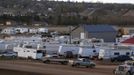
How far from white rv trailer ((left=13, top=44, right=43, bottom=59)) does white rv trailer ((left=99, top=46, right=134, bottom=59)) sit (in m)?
6.72

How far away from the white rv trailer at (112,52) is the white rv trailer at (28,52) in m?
6.72

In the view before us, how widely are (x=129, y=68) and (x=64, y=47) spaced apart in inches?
828

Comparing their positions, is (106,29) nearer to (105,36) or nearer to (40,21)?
(105,36)

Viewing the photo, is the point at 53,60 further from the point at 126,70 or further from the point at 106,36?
the point at 106,36

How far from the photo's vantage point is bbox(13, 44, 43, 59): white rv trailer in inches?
1913

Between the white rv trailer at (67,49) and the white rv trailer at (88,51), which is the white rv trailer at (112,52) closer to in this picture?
the white rv trailer at (88,51)

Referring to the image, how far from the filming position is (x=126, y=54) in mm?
47125

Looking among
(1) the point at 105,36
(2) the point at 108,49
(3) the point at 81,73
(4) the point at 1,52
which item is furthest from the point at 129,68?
(1) the point at 105,36

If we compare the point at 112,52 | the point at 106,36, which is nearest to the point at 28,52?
the point at 112,52

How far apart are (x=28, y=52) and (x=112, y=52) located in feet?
31.8

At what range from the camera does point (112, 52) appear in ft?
153

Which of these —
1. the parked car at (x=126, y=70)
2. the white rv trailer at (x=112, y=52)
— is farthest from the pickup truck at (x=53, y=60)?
the parked car at (x=126, y=70)

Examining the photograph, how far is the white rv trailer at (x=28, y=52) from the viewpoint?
4858cm

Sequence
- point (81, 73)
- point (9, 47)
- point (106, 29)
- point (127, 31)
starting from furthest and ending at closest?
point (127, 31) → point (106, 29) → point (9, 47) → point (81, 73)
